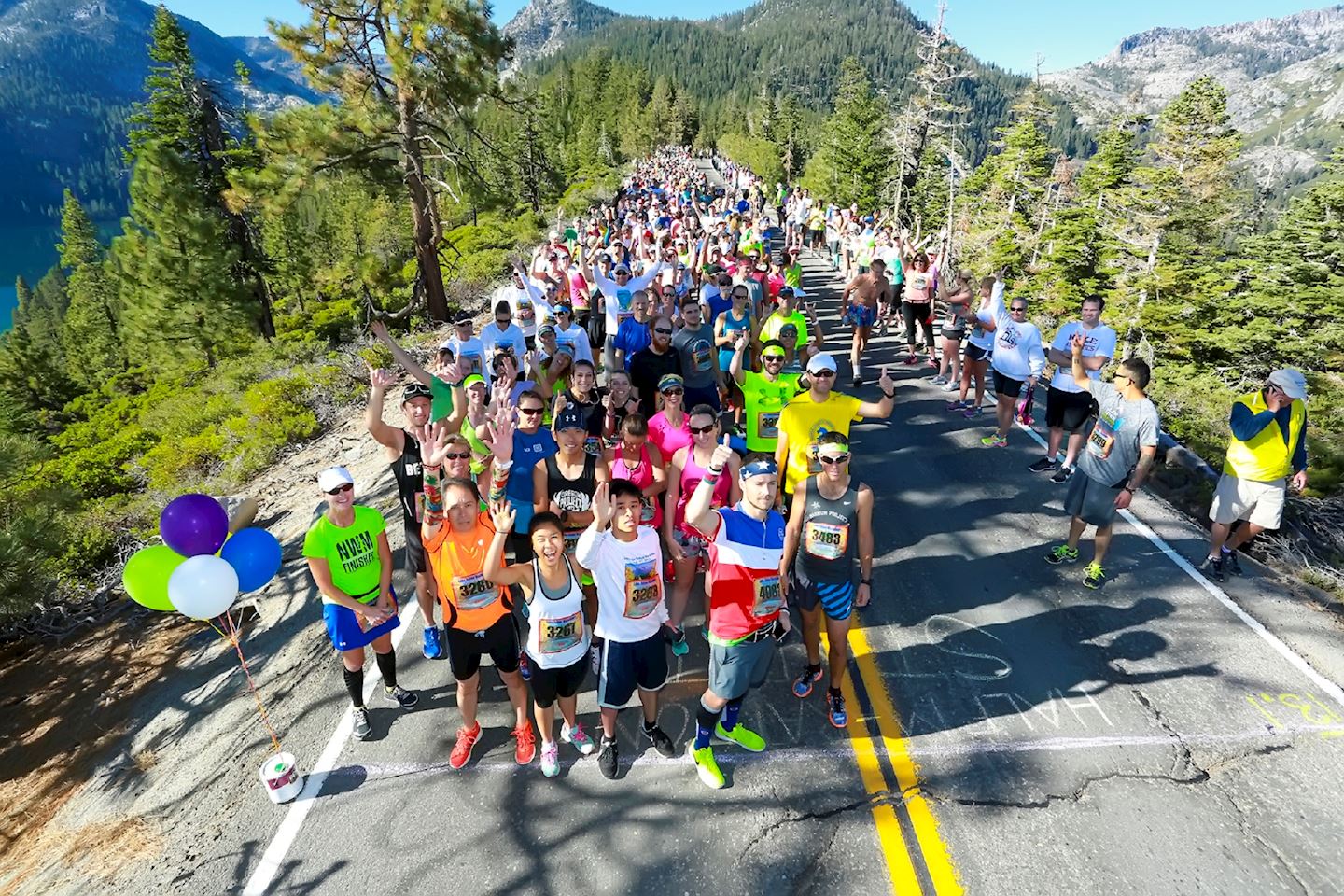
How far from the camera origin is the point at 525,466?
198 inches

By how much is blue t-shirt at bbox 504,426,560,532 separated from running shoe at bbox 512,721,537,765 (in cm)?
148

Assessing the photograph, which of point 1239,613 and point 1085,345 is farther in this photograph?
point 1085,345

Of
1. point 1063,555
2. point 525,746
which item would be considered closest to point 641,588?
point 525,746

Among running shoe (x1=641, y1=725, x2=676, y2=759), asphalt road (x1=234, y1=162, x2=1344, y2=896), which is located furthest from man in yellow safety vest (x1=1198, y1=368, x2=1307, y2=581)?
running shoe (x1=641, y1=725, x2=676, y2=759)

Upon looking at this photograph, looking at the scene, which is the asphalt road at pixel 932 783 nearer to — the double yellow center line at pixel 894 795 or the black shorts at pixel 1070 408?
the double yellow center line at pixel 894 795

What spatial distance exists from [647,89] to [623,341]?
4605 inches

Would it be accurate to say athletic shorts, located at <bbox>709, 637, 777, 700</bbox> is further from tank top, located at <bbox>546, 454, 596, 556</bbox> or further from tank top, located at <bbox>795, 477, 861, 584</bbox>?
tank top, located at <bbox>546, 454, 596, 556</bbox>

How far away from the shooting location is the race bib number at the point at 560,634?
3.80 meters

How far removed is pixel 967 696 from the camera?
14.8ft

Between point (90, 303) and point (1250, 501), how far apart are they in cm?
7004

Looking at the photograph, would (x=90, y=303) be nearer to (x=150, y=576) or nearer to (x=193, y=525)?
(x=150, y=576)

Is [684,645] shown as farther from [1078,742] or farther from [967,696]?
[1078,742]

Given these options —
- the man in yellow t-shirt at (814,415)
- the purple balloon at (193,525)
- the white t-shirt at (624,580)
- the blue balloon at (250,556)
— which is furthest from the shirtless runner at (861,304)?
the purple balloon at (193,525)

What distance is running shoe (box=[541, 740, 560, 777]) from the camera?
4.08m
